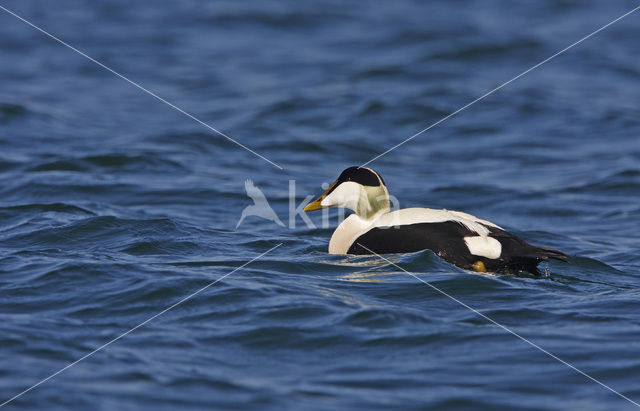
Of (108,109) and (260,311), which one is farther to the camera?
(108,109)

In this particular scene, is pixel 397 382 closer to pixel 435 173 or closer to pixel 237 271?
pixel 237 271

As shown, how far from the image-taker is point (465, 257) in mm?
6375

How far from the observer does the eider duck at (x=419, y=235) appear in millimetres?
6328

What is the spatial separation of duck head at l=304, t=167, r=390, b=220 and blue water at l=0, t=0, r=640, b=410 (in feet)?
1.68

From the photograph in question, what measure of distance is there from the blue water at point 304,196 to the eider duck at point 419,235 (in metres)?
0.14

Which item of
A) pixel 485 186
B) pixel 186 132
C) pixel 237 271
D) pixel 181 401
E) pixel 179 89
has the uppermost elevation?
pixel 179 89

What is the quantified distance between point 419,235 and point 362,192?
0.77m

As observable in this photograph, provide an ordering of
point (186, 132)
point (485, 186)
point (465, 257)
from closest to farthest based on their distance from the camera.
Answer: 1. point (465, 257)
2. point (485, 186)
3. point (186, 132)

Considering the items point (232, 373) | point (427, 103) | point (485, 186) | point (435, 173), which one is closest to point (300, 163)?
point (435, 173)

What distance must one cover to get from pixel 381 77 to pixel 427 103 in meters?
1.70

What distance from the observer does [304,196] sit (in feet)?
31.7
